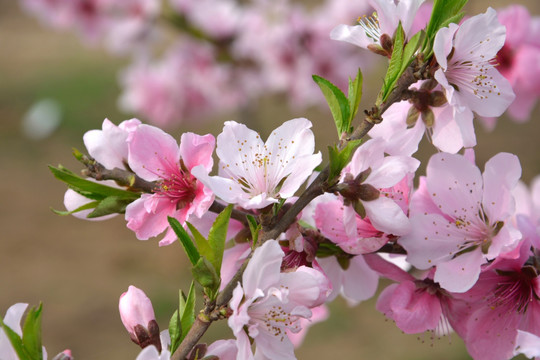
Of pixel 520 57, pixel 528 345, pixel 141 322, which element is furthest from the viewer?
pixel 520 57

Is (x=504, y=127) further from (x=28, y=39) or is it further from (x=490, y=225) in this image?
(x=28, y=39)

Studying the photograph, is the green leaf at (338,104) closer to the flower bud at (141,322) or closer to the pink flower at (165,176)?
the pink flower at (165,176)

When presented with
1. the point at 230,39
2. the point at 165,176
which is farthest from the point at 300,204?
the point at 230,39

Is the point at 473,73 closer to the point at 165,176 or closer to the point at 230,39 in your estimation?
the point at 165,176

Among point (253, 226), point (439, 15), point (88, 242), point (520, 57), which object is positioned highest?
point (439, 15)

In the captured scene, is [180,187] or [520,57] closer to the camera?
[180,187]

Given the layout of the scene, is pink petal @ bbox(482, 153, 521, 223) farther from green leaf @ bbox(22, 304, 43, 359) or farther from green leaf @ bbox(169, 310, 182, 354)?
green leaf @ bbox(22, 304, 43, 359)

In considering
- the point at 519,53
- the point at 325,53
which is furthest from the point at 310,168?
the point at 325,53
